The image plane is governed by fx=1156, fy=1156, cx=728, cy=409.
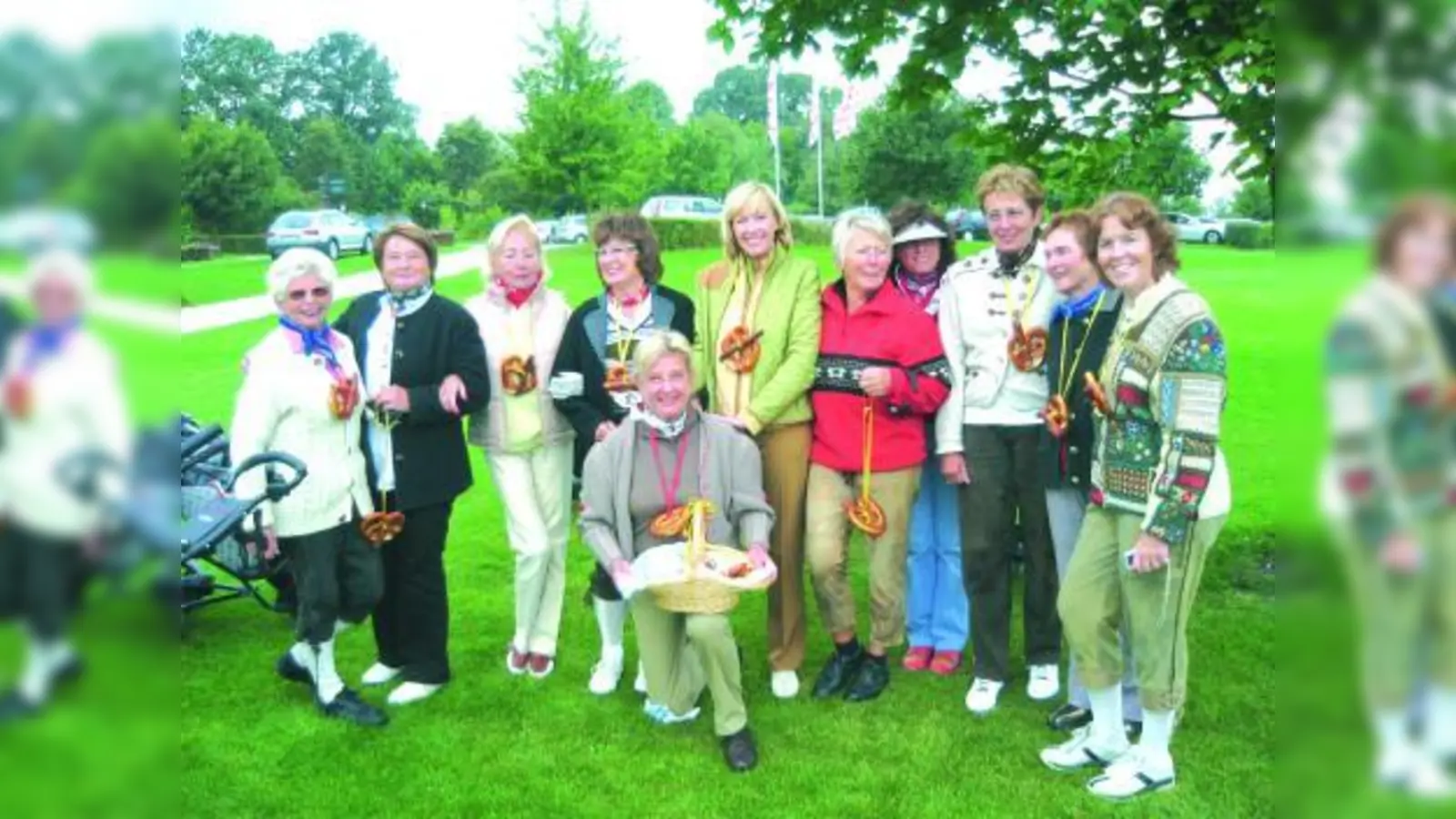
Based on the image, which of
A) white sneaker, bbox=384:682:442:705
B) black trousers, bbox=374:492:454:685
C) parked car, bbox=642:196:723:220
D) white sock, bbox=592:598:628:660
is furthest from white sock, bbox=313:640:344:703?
parked car, bbox=642:196:723:220

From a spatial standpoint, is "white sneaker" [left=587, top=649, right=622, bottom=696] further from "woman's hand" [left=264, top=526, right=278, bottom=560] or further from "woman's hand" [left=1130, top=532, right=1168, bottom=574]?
"woman's hand" [left=1130, top=532, right=1168, bottom=574]

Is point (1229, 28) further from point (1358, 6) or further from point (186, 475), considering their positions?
point (186, 475)

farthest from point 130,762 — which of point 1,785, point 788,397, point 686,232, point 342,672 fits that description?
point 686,232

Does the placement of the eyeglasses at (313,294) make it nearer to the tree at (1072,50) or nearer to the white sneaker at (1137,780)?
the tree at (1072,50)

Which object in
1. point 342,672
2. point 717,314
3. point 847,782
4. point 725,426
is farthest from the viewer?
point 342,672

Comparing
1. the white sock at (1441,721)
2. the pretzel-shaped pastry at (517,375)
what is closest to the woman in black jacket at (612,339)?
the pretzel-shaped pastry at (517,375)

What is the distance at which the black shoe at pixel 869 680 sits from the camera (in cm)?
501

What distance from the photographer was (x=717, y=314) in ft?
16.7

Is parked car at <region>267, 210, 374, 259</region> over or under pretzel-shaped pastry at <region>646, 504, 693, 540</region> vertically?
over

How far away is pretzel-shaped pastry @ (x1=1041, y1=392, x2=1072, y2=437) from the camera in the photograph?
171 inches

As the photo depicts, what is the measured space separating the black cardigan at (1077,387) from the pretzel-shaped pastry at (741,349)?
121 centimetres

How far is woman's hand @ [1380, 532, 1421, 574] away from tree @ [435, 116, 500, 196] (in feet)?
10.1

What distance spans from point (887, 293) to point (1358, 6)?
166 inches

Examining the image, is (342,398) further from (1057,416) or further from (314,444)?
(1057,416)
